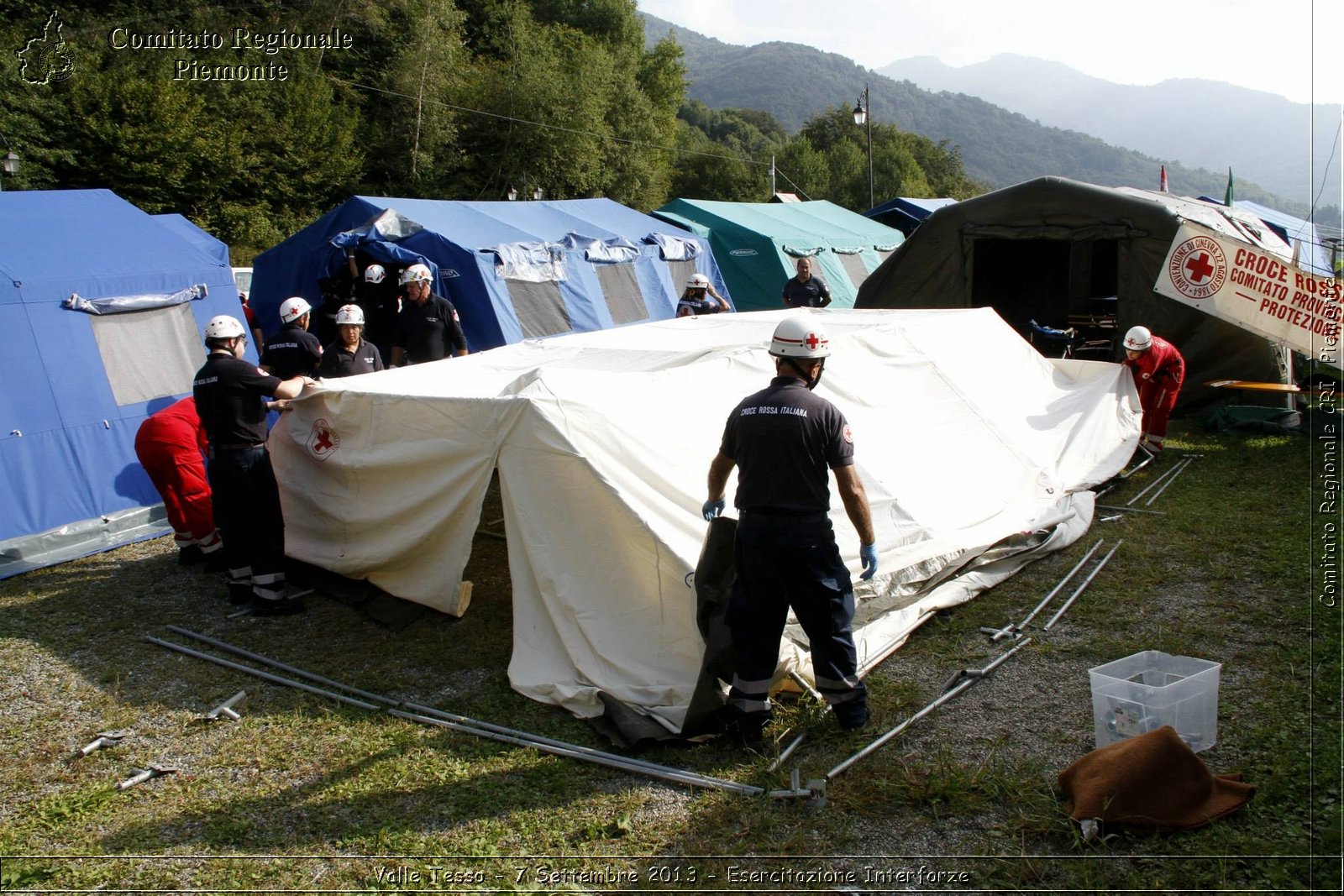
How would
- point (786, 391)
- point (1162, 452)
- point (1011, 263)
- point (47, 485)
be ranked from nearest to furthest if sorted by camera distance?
point (786, 391)
point (47, 485)
point (1162, 452)
point (1011, 263)

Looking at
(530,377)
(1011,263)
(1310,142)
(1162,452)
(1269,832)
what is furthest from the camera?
(1011,263)

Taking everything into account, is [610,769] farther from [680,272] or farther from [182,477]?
[680,272]

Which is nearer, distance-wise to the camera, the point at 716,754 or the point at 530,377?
the point at 716,754

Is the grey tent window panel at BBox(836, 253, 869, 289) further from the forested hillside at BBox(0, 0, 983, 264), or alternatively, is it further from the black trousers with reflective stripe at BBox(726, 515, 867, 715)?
the black trousers with reflective stripe at BBox(726, 515, 867, 715)

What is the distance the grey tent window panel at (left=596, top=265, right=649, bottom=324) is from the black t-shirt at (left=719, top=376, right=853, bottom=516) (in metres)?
10.4

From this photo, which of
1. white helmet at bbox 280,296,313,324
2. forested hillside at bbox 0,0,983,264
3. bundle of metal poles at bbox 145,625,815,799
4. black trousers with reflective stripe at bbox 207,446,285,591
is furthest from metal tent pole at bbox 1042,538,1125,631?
forested hillside at bbox 0,0,983,264

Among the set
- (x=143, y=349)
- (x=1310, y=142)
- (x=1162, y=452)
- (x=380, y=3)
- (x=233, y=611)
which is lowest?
(x=1162, y=452)

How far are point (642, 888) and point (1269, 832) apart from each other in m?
2.11

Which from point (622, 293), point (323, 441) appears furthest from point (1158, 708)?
point (622, 293)

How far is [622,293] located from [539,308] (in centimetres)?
183

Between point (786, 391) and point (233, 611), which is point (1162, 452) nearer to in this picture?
point (786, 391)

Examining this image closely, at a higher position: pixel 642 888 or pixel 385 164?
pixel 385 164

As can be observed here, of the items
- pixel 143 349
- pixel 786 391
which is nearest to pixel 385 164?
pixel 143 349

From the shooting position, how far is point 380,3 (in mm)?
32438
